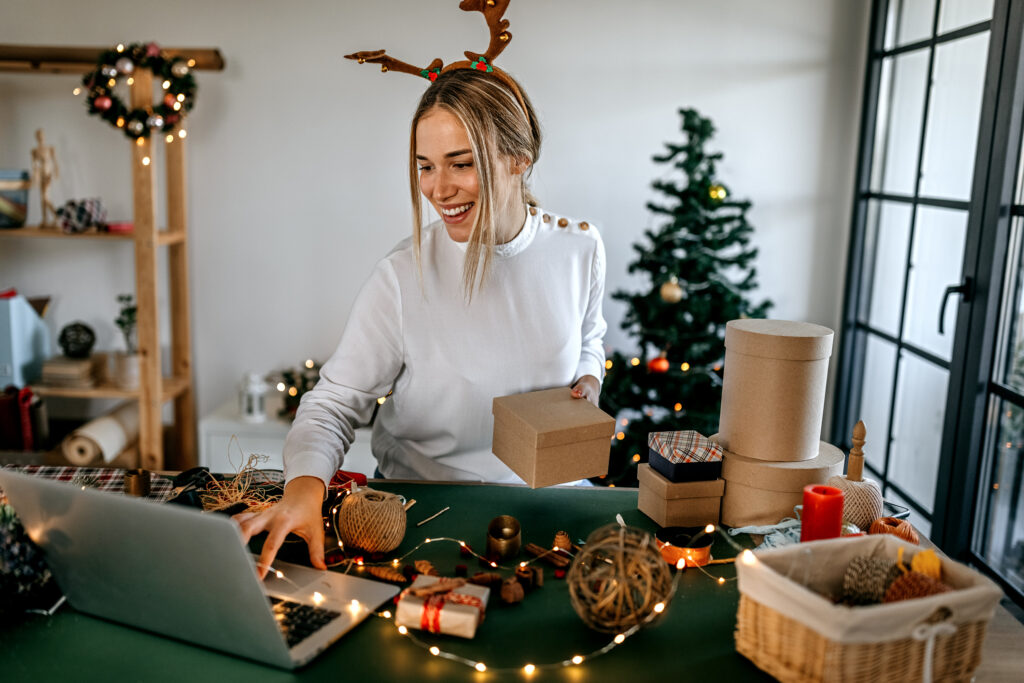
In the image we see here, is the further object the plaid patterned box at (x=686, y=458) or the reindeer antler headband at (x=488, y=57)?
the reindeer antler headband at (x=488, y=57)

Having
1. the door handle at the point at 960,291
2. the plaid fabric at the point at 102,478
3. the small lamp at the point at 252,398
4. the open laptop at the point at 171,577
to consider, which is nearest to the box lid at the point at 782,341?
the open laptop at the point at 171,577

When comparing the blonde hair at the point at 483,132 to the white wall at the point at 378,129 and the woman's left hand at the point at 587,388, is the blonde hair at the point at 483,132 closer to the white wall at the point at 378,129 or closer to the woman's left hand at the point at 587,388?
the woman's left hand at the point at 587,388

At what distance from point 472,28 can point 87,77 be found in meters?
1.41

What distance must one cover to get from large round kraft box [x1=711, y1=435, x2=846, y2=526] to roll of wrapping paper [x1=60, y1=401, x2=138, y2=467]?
2.47 metres

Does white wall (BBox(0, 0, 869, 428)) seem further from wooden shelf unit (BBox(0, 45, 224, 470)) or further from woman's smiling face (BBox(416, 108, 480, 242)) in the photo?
woman's smiling face (BBox(416, 108, 480, 242))

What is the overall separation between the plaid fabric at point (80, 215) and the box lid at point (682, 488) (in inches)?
99.6

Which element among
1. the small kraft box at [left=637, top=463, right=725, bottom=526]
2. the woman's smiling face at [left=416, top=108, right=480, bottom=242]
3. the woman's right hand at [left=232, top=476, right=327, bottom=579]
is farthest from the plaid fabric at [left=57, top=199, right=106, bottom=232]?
the small kraft box at [left=637, top=463, right=725, bottom=526]

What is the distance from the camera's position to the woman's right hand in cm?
122

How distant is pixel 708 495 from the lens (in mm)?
1482

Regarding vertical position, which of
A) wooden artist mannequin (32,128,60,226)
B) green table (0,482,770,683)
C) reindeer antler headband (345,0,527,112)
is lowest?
green table (0,482,770,683)

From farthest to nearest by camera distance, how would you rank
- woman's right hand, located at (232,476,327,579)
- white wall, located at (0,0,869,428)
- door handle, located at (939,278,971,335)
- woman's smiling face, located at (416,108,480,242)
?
white wall, located at (0,0,869,428), door handle, located at (939,278,971,335), woman's smiling face, located at (416,108,480,242), woman's right hand, located at (232,476,327,579)

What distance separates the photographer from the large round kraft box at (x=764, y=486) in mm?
1457

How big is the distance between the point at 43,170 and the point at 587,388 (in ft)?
8.26

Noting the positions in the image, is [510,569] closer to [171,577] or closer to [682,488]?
[682,488]
